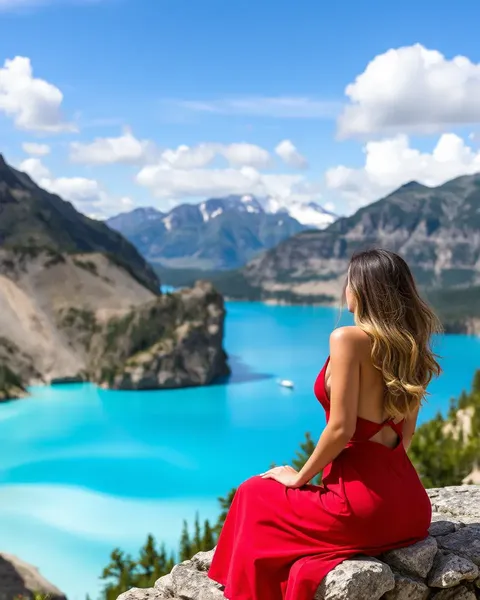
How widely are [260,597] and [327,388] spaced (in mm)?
1564

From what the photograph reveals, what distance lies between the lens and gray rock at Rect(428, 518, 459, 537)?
20.6 feet

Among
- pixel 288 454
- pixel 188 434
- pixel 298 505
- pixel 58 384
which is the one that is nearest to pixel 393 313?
pixel 298 505

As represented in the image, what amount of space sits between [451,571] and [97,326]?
8005 centimetres

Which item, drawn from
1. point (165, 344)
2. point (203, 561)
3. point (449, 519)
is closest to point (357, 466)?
point (203, 561)

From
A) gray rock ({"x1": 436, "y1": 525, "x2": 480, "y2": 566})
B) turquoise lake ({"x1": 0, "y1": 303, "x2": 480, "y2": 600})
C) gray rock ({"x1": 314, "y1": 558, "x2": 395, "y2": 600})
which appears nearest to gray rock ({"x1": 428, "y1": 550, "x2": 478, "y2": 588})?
gray rock ({"x1": 436, "y1": 525, "x2": 480, "y2": 566})

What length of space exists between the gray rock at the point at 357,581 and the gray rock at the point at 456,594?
554mm

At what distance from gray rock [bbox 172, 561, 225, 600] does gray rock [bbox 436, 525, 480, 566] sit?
184 cm

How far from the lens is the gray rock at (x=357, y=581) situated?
5.11 metres

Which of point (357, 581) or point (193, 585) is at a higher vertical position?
point (357, 581)

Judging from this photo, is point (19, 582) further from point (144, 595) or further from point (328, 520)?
point (328, 520)

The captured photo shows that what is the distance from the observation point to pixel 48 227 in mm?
114125

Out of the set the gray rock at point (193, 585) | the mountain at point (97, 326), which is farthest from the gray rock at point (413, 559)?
the mountain at point (97, 326)

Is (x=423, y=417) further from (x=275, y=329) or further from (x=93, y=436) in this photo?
(x=275, y=329)

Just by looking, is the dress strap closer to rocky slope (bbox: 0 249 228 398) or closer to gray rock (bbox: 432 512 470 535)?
gray rock (bbox: 432 512 470 535)
